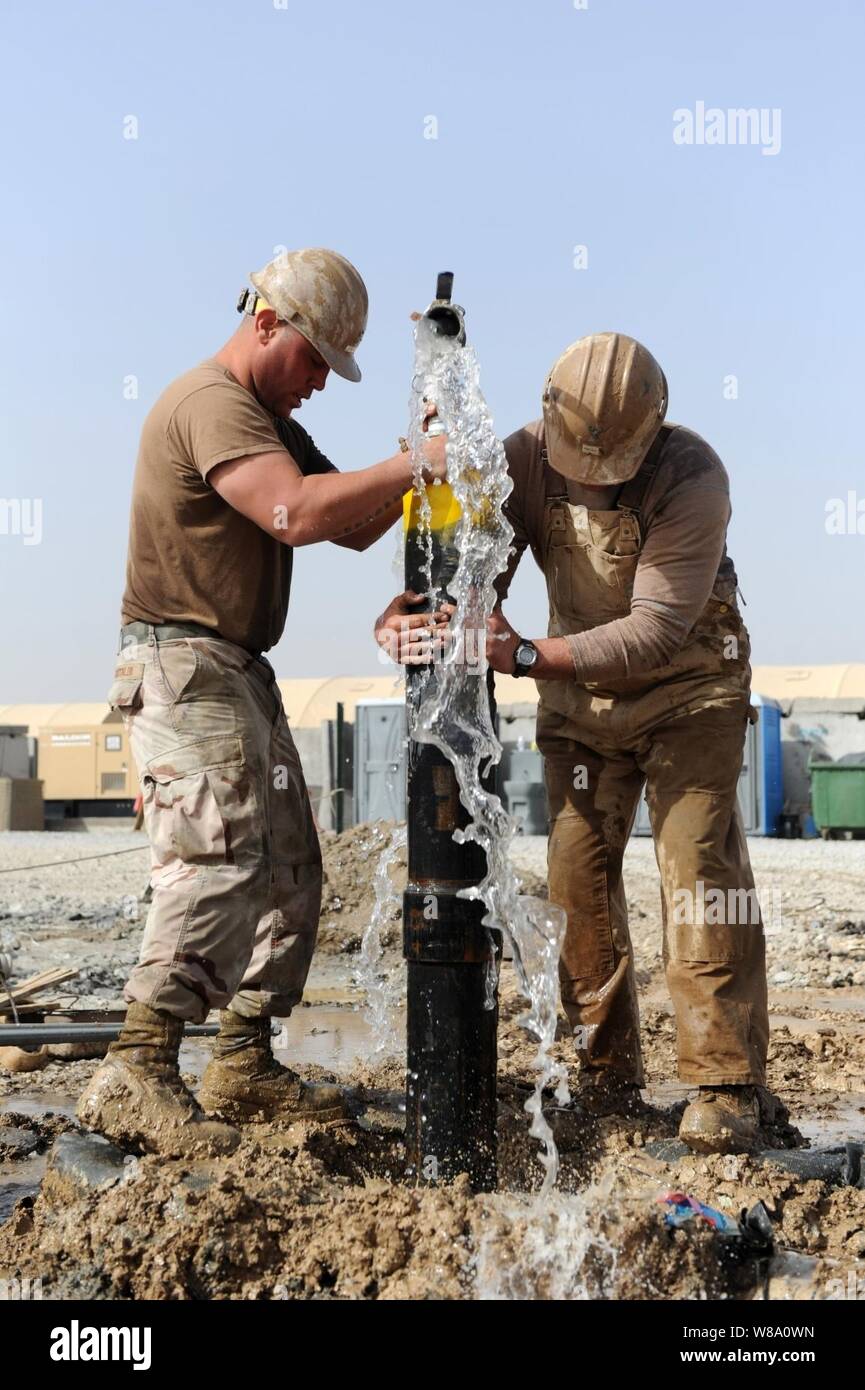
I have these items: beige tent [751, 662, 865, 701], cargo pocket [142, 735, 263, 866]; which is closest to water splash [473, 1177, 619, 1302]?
cargo pocket [142, 735, 263, 866]

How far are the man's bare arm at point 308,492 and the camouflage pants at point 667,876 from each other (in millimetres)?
963

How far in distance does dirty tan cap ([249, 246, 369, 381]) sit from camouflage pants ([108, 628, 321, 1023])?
0.84m

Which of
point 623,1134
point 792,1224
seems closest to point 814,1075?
point 623,1134

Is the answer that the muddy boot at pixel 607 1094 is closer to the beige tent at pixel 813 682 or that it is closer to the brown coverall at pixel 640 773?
the brown coverall at pixel 640 773

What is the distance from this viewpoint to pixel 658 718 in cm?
356

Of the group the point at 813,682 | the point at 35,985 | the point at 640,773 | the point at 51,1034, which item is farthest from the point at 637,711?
the point at 813,682

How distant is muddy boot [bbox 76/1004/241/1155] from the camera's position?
2.99m

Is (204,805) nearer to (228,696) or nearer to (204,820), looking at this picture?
(204,820)

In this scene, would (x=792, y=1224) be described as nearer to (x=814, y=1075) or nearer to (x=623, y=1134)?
(x=623, y=1134)

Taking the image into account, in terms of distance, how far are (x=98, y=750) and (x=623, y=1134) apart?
23557mm

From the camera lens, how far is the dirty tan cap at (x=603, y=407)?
10.9 ft

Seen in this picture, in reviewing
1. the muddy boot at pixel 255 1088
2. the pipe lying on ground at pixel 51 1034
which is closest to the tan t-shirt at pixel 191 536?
the muddy boot at pixel 255 1088

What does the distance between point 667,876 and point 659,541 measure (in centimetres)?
88

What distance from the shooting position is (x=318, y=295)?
3.38 meters
